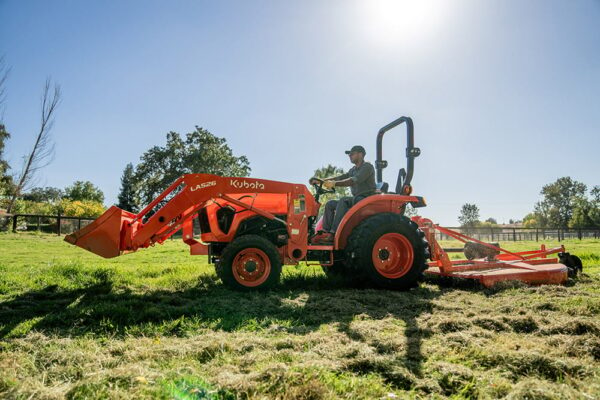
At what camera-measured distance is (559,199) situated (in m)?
88.1

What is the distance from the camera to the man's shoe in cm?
618

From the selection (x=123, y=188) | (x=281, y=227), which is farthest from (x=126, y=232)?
(x=123, y=188)

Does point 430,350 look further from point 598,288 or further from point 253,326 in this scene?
point 598,288

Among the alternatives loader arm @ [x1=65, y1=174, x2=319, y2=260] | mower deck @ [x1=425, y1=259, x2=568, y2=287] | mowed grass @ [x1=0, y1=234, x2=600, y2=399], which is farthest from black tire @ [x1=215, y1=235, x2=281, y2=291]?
mower deck @ [x1=425, y1=259, x2=568, y2=287]

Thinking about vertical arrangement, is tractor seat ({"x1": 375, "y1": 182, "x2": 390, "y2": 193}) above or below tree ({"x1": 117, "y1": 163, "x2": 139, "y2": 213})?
below

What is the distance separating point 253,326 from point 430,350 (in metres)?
1.52

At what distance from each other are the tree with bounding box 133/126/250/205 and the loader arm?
1616 inches

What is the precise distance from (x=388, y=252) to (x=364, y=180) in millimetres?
1192

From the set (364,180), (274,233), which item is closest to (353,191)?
(364,180)

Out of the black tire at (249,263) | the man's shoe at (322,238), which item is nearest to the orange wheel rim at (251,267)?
the black tire at (249,263)

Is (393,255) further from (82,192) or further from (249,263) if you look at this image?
(82,192)

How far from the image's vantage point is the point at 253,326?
3520 mm

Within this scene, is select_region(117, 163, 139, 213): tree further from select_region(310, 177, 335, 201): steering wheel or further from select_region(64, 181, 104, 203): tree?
select_region(310, 177, 335, 201): steering wheel

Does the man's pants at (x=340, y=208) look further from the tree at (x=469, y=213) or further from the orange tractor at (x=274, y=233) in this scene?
the tree at (x=469, y=213)
